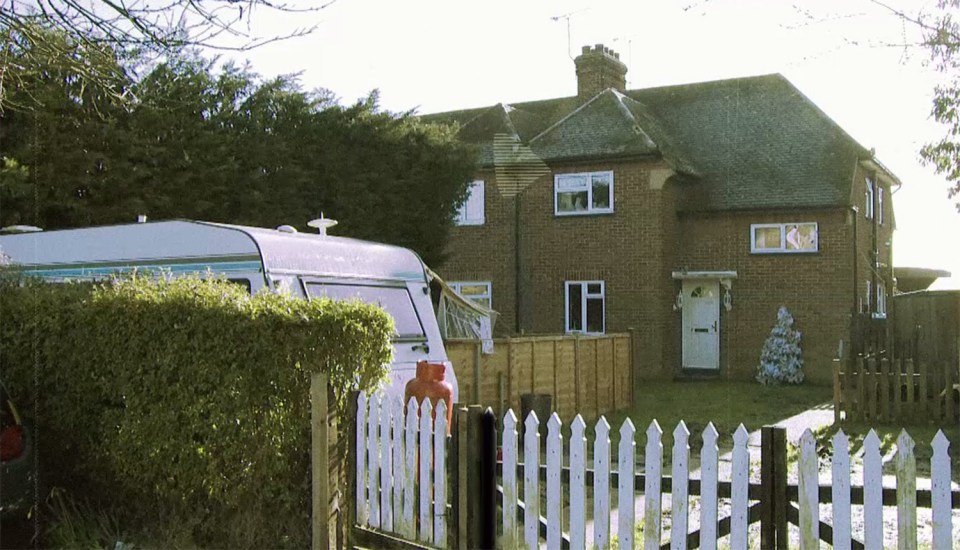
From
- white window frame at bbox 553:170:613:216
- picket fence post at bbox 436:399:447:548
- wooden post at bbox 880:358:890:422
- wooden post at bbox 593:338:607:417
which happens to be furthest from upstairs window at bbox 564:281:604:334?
picket fence post at bbox 436:399:447:548

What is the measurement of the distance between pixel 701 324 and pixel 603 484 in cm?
1913

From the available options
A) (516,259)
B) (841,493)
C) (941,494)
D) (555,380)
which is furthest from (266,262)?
(516,259)

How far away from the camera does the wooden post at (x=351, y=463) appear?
266 inches

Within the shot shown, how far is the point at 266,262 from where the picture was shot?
912 centimetres

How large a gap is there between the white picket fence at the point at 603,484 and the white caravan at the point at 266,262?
2500 mm

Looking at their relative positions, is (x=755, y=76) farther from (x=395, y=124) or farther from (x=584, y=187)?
(x=395, y=124)

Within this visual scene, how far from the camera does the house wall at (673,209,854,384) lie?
73.0 ft

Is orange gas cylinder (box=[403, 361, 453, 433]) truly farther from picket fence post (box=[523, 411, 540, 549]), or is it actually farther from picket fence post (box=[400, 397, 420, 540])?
picket fence post (box=[523, 411, 540, 549])

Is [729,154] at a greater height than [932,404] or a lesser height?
greater

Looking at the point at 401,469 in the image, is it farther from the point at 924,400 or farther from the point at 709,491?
the point at 924,400

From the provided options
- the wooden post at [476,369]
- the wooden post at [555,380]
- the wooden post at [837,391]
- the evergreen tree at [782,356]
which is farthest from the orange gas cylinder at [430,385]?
the evergreen tree at [782,356]

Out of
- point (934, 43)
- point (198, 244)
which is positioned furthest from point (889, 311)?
point (198, 244)

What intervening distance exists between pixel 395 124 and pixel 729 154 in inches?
439

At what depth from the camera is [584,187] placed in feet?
79.6
